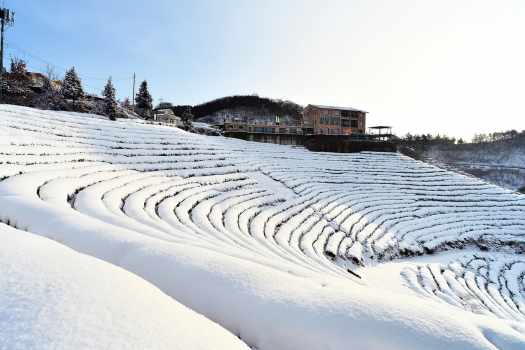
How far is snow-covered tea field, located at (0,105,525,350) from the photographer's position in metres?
1.77

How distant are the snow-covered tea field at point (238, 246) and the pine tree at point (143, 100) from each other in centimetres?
2521

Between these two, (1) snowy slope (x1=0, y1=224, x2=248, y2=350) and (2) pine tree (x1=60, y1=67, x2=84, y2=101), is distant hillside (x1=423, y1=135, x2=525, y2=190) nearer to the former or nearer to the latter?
(2) pine tree (x1=60, y1=67, x2=84, y2=101)

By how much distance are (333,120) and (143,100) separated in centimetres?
2816

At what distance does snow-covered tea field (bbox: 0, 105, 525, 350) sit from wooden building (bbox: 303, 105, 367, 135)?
11457mm

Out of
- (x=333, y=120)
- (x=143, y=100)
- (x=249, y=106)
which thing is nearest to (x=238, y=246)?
(x=333, y=120)

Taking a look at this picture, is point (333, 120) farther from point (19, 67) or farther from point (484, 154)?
point (484, 154)

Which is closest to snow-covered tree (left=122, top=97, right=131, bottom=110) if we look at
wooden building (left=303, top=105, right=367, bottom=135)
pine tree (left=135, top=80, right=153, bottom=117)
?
pine tree (left=135, top=80, right=153, bottom=117)

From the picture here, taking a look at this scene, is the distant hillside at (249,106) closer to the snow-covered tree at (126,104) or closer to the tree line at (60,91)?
the snow-covered tree at (126,104)

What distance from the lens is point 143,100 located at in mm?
43938

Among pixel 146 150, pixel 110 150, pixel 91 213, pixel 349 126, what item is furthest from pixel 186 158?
pixel 349 126

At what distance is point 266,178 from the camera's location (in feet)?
57.7

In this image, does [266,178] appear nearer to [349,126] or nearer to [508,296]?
[508,296]

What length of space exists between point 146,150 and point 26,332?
15133mm

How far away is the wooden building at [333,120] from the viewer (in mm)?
39562
